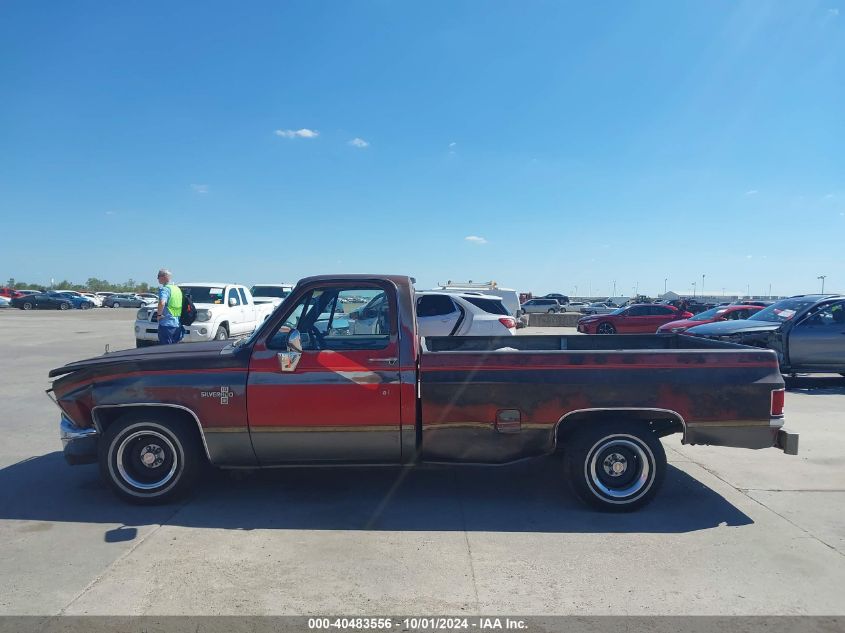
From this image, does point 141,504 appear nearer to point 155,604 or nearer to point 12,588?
point 12,588

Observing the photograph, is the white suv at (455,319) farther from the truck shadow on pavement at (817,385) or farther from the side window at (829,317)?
the side window at (829,317)

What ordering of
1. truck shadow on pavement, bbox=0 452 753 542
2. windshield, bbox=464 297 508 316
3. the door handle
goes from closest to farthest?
truck shadow on pavement, bbox=0 452 753 542 < the door handle < windshield, bbox=464 297 508 316

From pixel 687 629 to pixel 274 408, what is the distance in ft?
10.1

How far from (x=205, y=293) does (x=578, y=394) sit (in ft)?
44.7

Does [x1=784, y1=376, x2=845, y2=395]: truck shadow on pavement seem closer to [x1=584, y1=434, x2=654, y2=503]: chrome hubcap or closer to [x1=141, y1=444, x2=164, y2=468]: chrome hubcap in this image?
[x1=584, y1=434, x2=654, y2=503]: chrome hubcap

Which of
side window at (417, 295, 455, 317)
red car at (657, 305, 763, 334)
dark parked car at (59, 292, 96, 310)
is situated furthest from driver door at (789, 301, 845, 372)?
dark parked car at (59, 292, 96, 310)

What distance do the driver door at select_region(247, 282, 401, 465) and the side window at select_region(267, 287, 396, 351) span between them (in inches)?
0.6

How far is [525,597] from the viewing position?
135 inches

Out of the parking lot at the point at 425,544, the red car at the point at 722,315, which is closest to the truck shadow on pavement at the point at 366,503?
the parking lot at the point at 425,544

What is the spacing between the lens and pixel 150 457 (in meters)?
4.79

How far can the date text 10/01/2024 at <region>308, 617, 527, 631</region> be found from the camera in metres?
3.12

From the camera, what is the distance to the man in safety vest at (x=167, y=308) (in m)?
9.59

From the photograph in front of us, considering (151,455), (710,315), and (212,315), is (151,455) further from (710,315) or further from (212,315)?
(710,315)

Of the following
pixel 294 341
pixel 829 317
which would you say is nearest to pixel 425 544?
pixel 294 341
